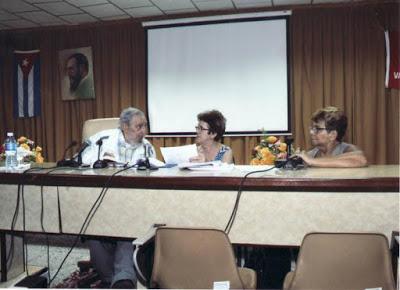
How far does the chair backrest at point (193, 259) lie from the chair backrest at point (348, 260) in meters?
0.24

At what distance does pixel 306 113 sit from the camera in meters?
3.85

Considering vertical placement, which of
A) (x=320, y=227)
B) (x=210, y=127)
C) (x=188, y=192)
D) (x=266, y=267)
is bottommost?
(x=266, y=267)

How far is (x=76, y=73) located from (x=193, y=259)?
12.7 feet

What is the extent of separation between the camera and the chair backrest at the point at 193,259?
112 centimetres

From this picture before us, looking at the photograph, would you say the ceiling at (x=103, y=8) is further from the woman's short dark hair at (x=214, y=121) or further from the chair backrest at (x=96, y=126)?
the woman's short dark hair at (x=214, y=121)

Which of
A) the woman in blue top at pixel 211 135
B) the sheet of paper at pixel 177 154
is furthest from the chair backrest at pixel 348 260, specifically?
the woman in blue top at pixel 211 135

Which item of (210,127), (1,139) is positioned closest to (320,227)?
(210,127)

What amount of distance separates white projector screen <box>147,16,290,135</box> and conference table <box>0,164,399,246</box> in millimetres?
2335

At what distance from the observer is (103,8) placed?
387cm

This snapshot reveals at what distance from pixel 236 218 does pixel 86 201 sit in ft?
2.20

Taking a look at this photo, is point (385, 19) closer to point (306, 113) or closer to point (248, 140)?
point (306, 113)

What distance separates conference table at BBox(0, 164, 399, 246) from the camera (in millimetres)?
1343

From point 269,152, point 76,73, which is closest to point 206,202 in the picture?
point 269,152

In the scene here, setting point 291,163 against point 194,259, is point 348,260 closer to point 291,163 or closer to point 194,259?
point 194,259
